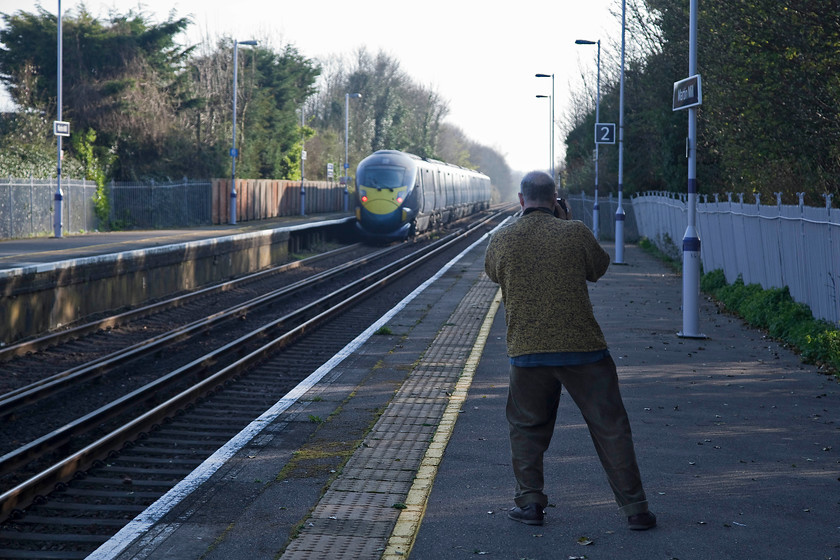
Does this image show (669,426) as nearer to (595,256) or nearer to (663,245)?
(595,256)

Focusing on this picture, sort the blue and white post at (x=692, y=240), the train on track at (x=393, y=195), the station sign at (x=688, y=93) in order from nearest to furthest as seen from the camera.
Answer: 1. the station sign at (x=688, y=93)
2. the blue and white post at (x=692, y=240)
3. the train on track at (x=393, y=195)

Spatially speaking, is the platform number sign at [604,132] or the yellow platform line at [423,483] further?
the platform number sign at [604,132]

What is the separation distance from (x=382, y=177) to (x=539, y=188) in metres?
28.6

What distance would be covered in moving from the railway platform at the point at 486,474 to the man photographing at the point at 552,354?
0.89 ft

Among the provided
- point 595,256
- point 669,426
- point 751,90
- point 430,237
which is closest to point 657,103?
point 430,237

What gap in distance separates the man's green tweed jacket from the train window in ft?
93.3

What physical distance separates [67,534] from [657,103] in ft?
104

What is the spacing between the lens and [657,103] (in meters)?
34.9

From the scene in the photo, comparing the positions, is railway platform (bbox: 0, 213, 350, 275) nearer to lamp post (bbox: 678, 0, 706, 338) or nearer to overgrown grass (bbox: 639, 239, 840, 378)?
lamp post (bbox: 678, 0, 706, 338)

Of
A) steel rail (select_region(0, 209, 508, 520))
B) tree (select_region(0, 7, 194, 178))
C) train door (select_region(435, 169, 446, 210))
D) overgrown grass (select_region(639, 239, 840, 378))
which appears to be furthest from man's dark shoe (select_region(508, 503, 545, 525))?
train door (select_region(435, 169, 446, 210))

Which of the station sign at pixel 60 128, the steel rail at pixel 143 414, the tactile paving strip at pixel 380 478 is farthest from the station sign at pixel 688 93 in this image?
the station sign at pixel 60 128

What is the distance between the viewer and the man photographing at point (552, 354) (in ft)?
16.6

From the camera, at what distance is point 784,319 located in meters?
12.2

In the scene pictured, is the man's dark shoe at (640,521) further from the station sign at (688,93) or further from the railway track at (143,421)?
the station sign at (688,93)
